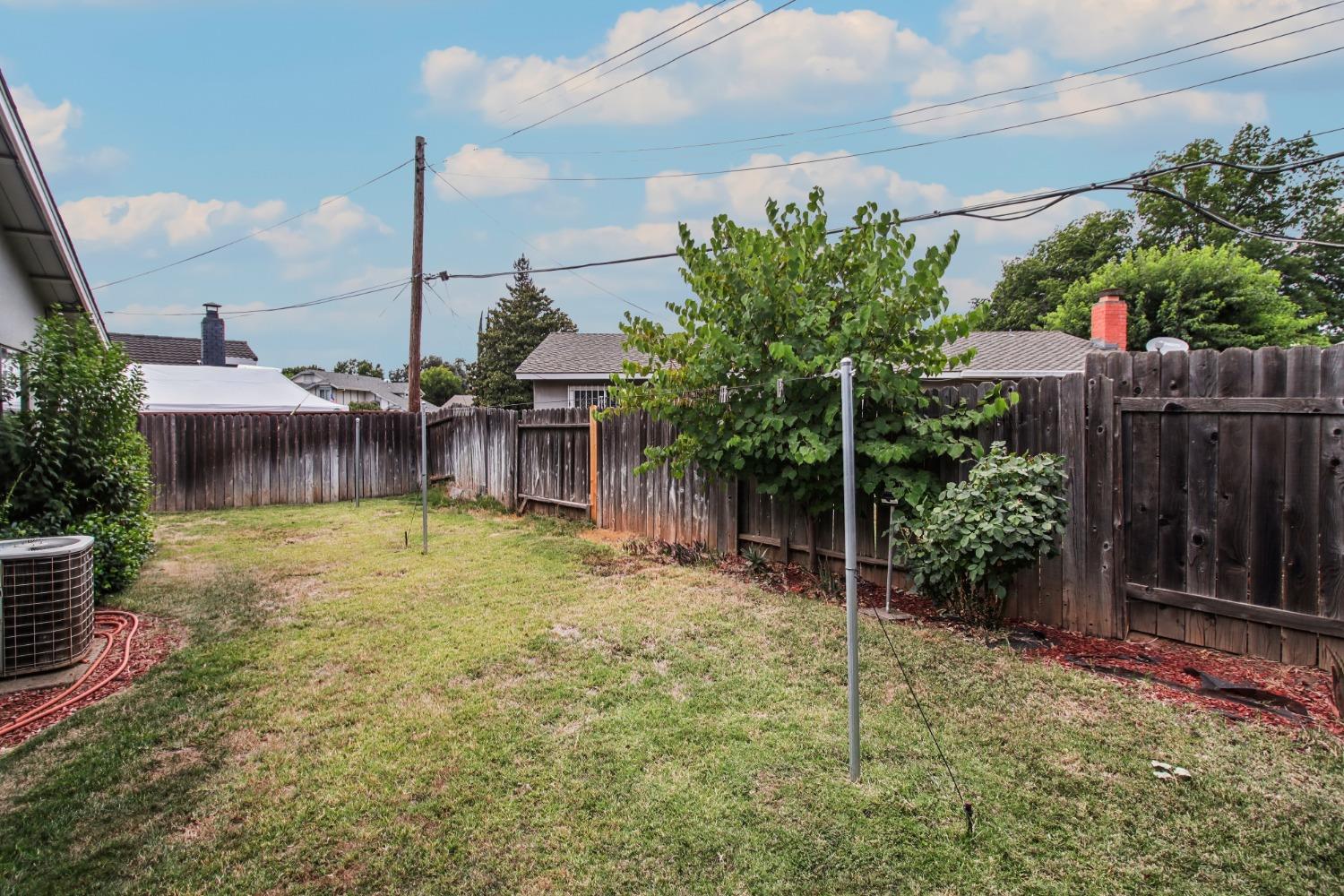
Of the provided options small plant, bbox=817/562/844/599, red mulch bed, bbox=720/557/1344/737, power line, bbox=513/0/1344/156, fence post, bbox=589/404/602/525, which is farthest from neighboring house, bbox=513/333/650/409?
red mulch bed, bbox=720/557/1344/737

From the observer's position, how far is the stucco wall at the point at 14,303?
589 centimetres

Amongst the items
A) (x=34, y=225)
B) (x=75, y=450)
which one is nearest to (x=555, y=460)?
(x=75, y=450)

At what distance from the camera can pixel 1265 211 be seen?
3008 centimetres

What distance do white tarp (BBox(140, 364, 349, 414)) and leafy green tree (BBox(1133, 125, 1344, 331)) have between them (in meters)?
33.1

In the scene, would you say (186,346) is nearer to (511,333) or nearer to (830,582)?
(511,333)

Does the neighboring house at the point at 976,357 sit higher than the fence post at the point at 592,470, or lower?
higher

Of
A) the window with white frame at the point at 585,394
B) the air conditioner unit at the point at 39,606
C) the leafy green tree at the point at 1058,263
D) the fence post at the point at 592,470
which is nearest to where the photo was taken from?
the air conditioner unit at the point at 39,606

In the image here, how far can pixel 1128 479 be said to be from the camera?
4152 millimetres

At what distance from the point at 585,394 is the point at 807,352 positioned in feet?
45.9

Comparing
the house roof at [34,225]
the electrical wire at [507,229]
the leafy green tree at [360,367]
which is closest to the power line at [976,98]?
the electrical wire at [507,229]

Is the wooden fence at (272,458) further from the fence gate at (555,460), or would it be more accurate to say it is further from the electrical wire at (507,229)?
the fence gate at (555,460)

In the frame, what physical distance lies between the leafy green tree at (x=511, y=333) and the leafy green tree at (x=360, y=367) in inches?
1559

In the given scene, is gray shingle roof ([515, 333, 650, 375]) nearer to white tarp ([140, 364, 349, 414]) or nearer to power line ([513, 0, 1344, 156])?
white tarp ([140, 364, 349, 414])

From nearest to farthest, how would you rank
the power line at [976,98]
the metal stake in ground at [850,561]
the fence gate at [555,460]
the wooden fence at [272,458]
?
1. the metal stake in ground at [850,561]
2. the power line at [976,98]
3. the fence gate at [555,460]
4. the wooden fence at [272,458]
